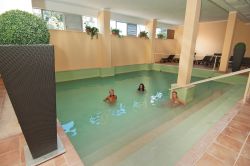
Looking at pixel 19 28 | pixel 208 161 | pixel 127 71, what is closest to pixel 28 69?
pixel 19 28

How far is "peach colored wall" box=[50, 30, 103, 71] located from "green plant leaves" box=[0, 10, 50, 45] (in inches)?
207

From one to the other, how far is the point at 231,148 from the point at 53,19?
22.3ft

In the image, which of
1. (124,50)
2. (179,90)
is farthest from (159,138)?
(124,50)

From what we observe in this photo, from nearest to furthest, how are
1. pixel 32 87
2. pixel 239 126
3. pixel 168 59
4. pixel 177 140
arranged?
pixel 32 87 → pixel 239 126 → pixel 177 140 → pixel 168 59

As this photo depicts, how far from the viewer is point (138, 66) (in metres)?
9.48

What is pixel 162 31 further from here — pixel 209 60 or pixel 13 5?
pixel 13 5

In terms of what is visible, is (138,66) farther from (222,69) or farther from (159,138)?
(159,138)

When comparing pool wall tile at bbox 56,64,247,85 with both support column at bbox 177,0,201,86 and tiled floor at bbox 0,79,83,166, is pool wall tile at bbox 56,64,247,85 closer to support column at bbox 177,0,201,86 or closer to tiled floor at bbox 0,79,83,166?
support column at bbox 177,0,201,86

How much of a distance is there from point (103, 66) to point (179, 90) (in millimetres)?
4321

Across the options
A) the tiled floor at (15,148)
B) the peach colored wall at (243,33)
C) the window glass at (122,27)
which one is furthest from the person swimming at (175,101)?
the peach colored wall at (243,33)

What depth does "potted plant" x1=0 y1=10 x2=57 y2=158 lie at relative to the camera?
3.48 feet

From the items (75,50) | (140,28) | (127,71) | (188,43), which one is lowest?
(127,71)

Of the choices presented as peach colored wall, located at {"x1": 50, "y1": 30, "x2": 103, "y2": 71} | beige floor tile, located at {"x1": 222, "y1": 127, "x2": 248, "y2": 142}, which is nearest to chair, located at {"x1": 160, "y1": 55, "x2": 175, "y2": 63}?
peach colored wall, located at {"x1": 50, "y1": 30, "x2": 103, "y2": 71}

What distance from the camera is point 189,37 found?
356 cm
